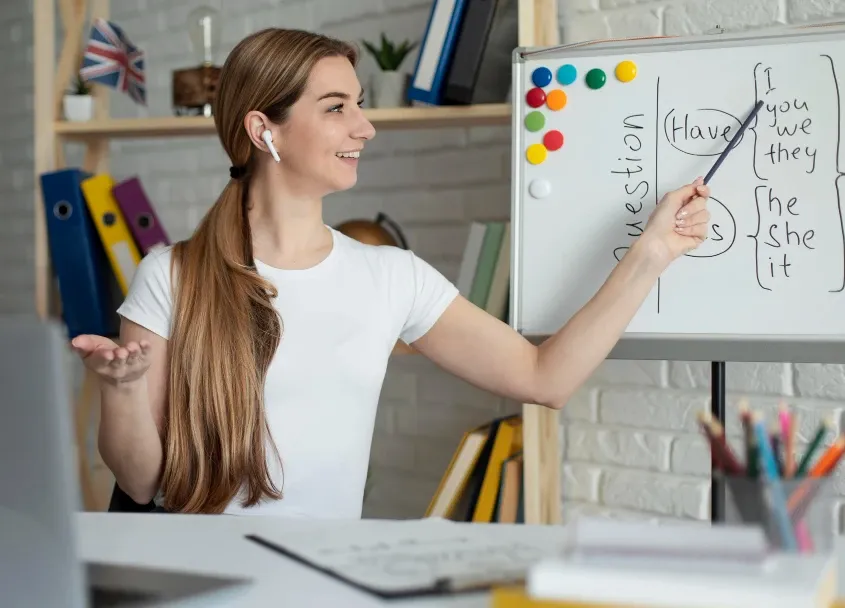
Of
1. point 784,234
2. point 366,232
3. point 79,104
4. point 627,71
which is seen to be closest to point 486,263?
point 366,232

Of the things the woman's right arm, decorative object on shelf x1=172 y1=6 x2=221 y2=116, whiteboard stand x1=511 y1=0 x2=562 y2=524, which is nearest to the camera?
the woman's right arm

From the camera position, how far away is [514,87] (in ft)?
5.62

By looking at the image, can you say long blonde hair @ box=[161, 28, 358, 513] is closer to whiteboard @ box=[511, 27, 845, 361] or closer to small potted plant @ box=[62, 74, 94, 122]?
whiteboard @ box=[511, 27, 845, 361]

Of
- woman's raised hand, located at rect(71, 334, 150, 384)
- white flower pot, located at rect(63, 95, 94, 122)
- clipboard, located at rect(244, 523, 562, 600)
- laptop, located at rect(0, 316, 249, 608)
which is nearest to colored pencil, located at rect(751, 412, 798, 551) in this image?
clipboard, located at rect(244, 523, 562, 600)

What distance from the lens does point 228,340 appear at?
5.05 ft

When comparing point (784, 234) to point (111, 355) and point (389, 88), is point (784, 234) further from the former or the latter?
point (111, 355)

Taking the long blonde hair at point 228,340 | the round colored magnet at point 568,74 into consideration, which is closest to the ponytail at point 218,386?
the long blonde hair at point 228,340

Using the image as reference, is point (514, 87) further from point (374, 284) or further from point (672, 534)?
point (672, 534)

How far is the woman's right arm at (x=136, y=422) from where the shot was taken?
4.66ft

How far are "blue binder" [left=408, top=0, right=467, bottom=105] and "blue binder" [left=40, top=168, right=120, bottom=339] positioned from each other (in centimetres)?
80

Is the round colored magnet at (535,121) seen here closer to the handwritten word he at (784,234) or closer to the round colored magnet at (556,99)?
the round colored magnet at (556,99)

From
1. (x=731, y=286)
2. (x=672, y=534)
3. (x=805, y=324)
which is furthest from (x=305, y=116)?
(x=672, y=534)

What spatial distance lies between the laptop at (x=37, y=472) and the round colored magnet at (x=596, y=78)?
3.96 ft

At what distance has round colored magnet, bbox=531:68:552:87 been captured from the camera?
1681 millimetres
